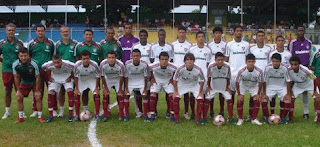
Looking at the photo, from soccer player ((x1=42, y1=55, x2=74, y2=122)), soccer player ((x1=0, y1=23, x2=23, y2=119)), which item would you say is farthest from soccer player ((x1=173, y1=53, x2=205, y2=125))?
soccer player ((x1=0, y1=23, x2=23, y2=119))

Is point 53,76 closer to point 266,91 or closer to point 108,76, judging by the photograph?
point 108,76

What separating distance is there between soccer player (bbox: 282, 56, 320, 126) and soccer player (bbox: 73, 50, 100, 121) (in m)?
3.33

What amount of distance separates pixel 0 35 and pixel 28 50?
19390mm

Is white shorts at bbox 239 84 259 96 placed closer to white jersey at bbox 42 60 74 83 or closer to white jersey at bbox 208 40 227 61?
white jersey at bbox 208 40 227 61

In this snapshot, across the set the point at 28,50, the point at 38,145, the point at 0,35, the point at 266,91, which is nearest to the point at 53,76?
the point at 28,50

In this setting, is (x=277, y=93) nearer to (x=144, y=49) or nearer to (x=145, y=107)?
(x=145, y=107)

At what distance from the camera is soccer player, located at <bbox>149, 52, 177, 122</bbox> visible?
7.24 m

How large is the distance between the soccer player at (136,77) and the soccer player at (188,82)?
0.57 m

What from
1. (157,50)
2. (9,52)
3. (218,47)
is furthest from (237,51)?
(9,52)

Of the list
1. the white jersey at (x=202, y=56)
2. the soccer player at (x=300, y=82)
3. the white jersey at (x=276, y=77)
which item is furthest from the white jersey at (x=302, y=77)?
the white jersey at (x=202, y=56)

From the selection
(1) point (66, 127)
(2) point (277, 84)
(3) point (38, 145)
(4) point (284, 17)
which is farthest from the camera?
(4) point (284, 17)

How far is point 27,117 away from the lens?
7.61 metres

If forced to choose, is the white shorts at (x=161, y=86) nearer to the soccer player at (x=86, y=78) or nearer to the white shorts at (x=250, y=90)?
the soccer player at (x=86, y=78)

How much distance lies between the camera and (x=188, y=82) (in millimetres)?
7266
